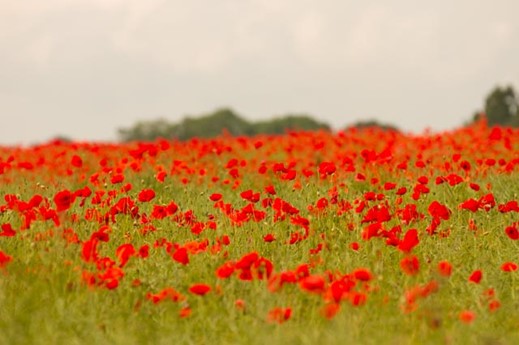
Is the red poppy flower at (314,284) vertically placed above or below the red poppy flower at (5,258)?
below

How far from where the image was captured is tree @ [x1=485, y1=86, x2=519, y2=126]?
31.0 m

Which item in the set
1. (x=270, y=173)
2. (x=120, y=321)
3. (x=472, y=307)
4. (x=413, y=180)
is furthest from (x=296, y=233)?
(x=270, y=173)

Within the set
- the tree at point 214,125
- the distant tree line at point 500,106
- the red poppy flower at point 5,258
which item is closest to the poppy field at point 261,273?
the red poppy flower at point 5,258

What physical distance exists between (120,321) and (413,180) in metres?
5.57

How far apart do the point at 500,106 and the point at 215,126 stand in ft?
59.2

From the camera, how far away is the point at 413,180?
9.64m

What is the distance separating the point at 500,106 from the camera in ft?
104

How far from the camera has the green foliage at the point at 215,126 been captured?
1763 inches

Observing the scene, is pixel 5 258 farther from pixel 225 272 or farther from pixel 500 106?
pixel 500 106

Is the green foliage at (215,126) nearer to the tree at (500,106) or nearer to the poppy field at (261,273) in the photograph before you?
the tree at (500,106)

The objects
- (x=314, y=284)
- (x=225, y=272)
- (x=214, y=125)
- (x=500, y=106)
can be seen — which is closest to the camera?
(x=314, y=284)

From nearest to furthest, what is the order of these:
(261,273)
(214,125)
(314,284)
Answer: (314,284)
(261,273)
(214,125)

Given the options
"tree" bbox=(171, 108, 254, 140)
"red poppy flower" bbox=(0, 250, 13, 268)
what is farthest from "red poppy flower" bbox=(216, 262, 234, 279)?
"tree" bbox=(171, 108, 254, 140)

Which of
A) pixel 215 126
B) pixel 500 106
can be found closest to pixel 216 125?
pixel 215 126
